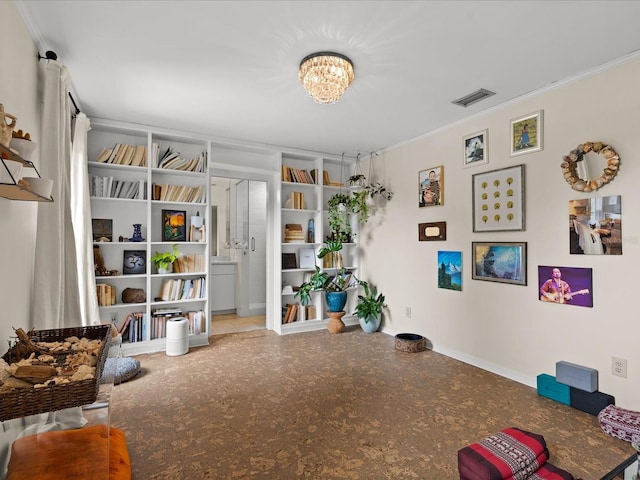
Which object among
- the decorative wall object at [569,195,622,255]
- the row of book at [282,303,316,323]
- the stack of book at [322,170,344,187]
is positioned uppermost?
the stack of book at [322,170,344,187]

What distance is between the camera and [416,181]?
4281mm

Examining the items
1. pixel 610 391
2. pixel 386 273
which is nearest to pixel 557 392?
pixel 610 391

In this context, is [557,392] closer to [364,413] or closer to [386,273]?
[364,413]

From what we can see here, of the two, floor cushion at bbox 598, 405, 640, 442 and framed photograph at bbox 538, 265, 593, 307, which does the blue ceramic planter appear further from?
floor cushion at bbox 598, 405, 640, 442

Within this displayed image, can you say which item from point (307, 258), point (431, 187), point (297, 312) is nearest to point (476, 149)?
point (431, 187)

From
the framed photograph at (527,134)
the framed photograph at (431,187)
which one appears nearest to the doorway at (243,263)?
the framed photograph at (431,187)

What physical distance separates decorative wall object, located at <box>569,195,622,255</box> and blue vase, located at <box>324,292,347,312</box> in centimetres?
271

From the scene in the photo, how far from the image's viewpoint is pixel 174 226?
418 cm

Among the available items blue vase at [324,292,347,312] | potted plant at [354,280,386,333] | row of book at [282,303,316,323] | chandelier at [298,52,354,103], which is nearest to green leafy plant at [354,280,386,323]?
potted plant at [354,280,386,333]

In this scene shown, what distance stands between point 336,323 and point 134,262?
103 inches

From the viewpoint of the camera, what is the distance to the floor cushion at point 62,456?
139cm

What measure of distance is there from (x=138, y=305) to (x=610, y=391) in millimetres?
4357

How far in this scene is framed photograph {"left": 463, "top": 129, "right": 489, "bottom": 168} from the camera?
344 centimetres

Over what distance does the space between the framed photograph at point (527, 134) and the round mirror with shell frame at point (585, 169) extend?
0.31 meters
